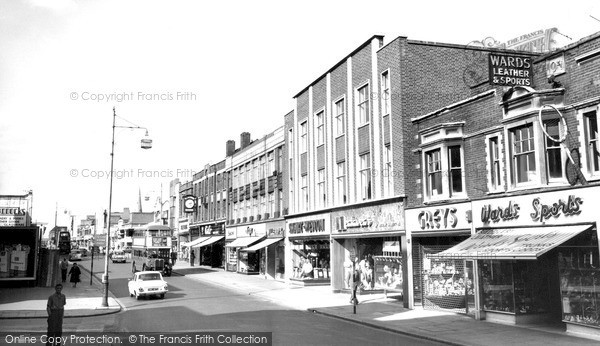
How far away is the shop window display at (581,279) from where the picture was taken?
15414 millimetres

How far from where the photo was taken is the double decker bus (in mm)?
49562

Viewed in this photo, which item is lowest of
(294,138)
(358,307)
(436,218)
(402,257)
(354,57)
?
(358,307)

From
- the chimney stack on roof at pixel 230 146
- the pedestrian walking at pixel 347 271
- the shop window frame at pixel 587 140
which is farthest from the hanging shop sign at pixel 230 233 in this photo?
the shop window frame at pixel 587 140

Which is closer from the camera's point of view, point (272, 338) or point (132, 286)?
point (272, 338)

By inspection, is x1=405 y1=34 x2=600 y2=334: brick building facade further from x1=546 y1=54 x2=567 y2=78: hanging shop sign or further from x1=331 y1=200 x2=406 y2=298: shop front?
x1=331 y1=200 x2=406 y2=298: shop front

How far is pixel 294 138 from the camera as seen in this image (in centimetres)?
3909

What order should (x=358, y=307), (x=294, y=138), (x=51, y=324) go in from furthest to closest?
1. (x=294, y=138)
2. (x=358, y=307)
3. (x=51, y=324)

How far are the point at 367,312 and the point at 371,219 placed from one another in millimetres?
5939

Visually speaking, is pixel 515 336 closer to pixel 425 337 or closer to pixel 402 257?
pixel 425 337

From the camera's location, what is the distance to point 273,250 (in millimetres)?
43375

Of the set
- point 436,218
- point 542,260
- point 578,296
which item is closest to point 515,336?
point 578,296

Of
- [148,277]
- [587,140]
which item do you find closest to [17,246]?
[148,277]

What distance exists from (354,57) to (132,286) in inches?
713

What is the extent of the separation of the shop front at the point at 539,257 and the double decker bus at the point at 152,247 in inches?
1377
